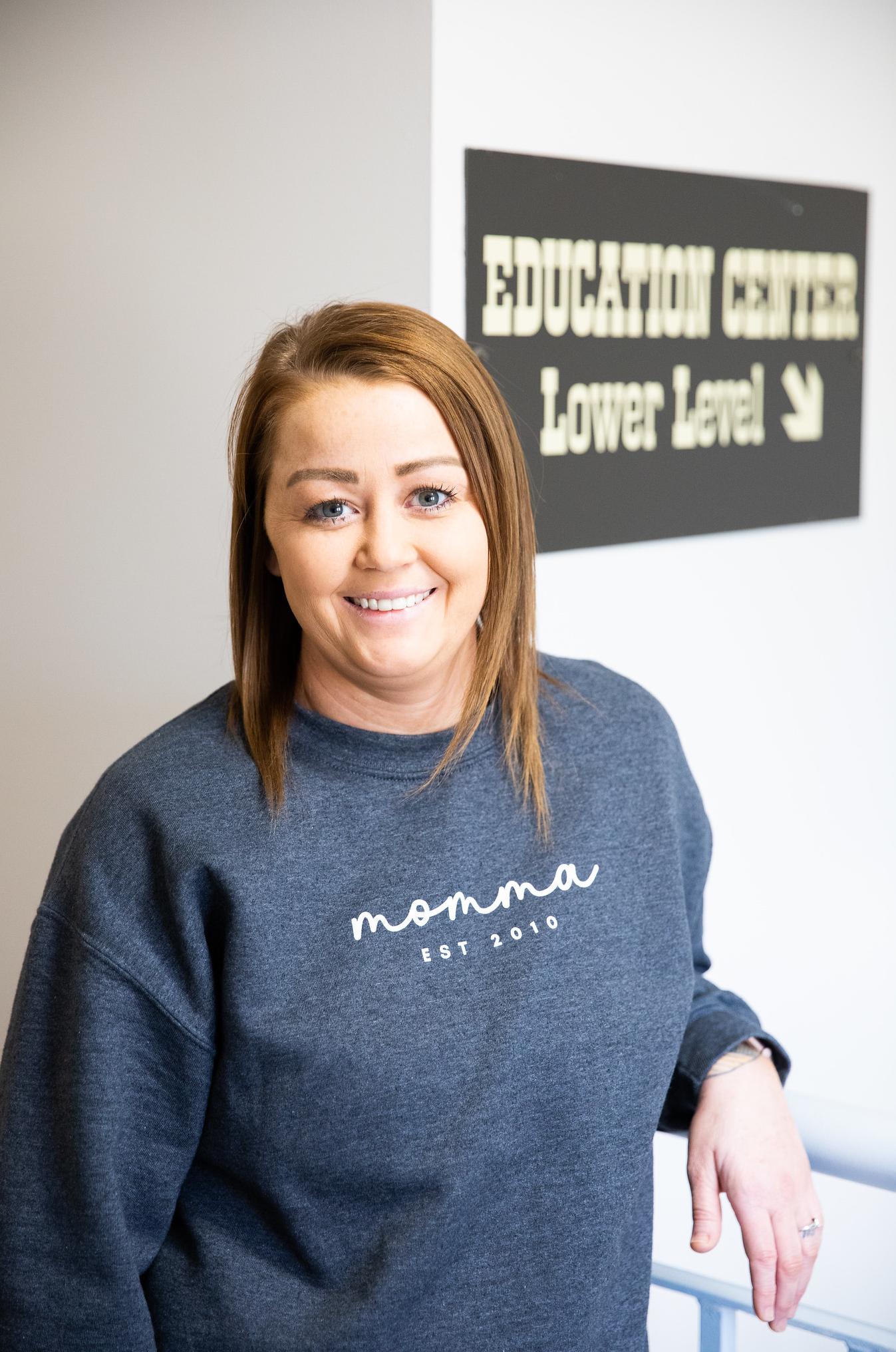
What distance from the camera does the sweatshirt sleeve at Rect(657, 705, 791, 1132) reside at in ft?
3.92

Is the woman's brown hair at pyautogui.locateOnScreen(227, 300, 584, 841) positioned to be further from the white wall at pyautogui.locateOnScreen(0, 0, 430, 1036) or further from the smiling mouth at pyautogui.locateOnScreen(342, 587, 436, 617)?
the white wall at pyautogui.locateOnScreen(0, 0, 430, 1036)

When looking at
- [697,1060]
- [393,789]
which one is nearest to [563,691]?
[393,789]

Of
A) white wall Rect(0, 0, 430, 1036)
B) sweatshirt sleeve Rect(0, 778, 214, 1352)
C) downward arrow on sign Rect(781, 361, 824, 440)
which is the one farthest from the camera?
downward arrow on sign Rect(781, 361, 824, 440)

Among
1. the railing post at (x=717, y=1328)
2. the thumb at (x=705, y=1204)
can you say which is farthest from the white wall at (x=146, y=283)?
the railing post at (x=717, y=1328)

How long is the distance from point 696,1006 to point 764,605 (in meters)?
1.10

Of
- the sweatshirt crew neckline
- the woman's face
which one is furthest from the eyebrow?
the sweatshirt crew neckline

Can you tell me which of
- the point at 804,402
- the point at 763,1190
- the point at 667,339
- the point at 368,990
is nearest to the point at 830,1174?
the point at 763,1190

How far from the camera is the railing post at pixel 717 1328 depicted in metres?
1.08

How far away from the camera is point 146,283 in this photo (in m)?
1.95

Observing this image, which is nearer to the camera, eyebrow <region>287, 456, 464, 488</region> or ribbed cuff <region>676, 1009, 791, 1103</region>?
eyebrow <region>287, 456, 464, 488</region>

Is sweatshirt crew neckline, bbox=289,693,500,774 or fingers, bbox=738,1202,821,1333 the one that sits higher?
sweatshirt crew neckline, bbox=289,693,500,774

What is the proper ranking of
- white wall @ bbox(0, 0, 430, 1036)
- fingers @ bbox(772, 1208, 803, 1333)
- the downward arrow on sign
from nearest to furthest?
fingers @ bbox(772, 1208, 803, 1333) < white wall @ bbox(0, 0, 430, 1036) < the downward arrow on sign

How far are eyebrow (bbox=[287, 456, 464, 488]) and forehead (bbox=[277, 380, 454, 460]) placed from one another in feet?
0.04

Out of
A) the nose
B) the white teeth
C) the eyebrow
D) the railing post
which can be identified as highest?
the eyebrow
